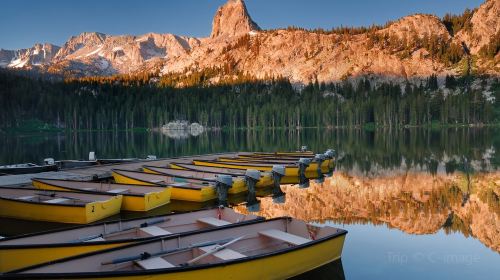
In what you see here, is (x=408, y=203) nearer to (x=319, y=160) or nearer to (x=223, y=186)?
(x=223, y=186)

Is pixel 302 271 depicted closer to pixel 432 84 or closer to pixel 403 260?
pixel 403 260

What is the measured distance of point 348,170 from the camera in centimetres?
3219

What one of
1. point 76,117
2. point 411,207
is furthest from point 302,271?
point 76,117

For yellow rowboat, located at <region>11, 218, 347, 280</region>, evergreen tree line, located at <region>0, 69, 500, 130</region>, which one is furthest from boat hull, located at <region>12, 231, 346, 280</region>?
evergreen tree line, located at <region>0, 69, 500, 130</region>

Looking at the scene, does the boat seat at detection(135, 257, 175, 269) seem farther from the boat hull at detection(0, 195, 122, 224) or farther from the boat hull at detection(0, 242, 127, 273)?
the boat hull at detection(0, 195, 122, 224)

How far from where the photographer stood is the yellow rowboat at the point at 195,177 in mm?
21766

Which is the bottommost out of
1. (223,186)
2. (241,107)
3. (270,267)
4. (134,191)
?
(270,267)

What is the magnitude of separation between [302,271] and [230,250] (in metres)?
1.96

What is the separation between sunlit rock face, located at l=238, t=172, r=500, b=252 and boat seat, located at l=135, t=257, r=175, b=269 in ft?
30.5

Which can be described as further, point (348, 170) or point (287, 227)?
point (348, 170)

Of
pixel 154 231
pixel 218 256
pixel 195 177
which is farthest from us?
pixel 195 177

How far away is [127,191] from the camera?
19734 mm

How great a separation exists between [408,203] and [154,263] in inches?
583

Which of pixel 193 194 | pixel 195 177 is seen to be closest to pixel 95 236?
pixel 193 194
